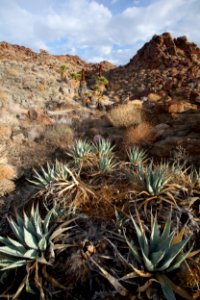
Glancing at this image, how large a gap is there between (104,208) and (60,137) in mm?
4949

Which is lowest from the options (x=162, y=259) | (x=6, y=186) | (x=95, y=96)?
(x=6, y=186)

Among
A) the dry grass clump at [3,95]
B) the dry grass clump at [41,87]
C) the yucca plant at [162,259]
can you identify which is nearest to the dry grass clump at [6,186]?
the yucca plant at [162,259]

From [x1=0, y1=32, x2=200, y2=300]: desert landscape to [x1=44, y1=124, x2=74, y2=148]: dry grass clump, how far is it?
0.12ft

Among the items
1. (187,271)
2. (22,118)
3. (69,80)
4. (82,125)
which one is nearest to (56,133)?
(82,125)

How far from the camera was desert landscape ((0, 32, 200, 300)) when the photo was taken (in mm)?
2451

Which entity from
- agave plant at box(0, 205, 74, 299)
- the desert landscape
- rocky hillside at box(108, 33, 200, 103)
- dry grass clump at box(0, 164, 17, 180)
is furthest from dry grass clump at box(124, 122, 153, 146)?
rocky hillside at box(108, 33, 200, 103)

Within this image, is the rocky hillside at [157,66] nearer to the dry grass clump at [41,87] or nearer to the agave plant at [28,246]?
the dry grass clump at [41,87]

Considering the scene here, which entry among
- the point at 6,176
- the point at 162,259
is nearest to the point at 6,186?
the point at 6,176

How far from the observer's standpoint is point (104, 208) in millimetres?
3764

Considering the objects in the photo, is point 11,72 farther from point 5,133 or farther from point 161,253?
point 161,253

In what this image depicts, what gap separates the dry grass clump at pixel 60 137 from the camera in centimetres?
791

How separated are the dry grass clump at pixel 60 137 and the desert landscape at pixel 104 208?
36mm

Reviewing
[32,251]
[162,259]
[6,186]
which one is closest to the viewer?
[162,259]

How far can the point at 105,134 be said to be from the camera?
805 centimetres
